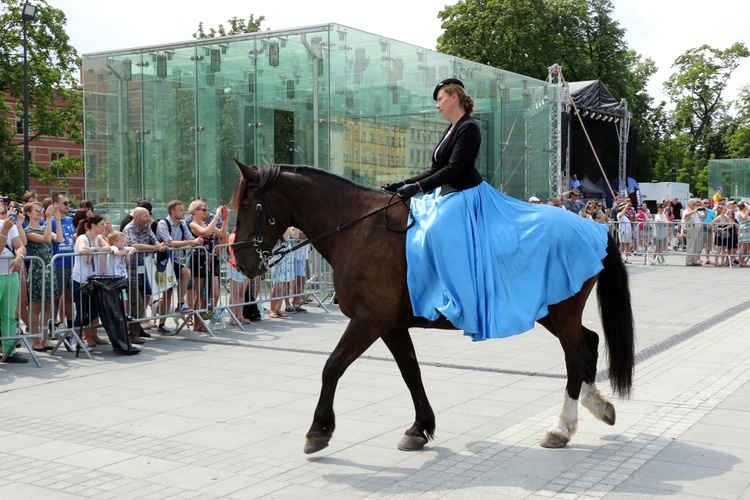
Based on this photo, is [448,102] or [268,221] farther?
[448,102]

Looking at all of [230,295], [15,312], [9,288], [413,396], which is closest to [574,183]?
[230,295]

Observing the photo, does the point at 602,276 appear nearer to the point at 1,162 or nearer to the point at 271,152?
the point at 271,152

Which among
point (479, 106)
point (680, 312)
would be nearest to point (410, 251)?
point (680, 312)

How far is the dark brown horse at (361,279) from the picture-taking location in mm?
5629

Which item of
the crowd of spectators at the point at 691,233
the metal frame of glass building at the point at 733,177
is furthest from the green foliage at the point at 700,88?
the crowd of spectators at the point at 691,233

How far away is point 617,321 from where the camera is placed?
20.5 ft

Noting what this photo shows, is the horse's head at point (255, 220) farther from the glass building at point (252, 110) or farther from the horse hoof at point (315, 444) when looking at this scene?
the glass building at point (252, 110)

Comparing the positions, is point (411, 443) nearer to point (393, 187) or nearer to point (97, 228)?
point (393, 187)

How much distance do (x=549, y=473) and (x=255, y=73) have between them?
12.9m

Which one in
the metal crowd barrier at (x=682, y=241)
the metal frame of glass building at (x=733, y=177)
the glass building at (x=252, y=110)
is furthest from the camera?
the metal frame of glass building at (x=733, y=177)

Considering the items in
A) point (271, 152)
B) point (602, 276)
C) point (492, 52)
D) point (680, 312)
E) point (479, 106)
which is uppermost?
point (492, 52)

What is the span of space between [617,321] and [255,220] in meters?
2.75

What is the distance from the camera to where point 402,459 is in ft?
18.5

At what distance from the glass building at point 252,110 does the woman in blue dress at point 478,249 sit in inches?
392
